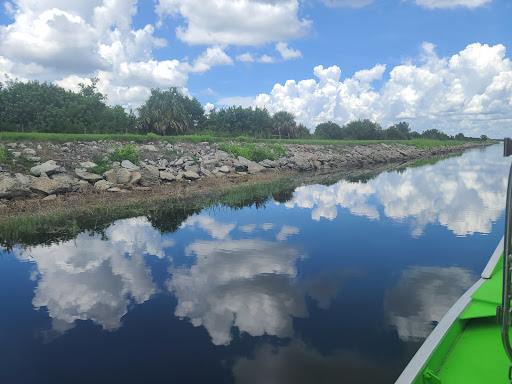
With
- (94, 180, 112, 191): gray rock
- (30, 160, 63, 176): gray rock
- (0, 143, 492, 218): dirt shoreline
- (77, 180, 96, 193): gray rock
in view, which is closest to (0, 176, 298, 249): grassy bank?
(0, 143, 492, 218): dirt shoreline

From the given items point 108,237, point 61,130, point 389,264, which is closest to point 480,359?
point 389,264

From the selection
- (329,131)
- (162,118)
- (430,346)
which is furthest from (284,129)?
(430,346)

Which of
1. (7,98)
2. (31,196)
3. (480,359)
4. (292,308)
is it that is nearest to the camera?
(480,359)

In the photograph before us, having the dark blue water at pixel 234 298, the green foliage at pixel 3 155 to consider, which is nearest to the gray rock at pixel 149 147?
the green foliage at pixel 3 155

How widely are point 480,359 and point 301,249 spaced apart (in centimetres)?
619

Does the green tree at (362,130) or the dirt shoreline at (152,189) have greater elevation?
the green tree at (362,130)

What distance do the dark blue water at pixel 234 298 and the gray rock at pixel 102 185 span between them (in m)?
4.53

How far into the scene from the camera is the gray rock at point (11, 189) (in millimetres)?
13549

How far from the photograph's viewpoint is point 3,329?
5758 mm

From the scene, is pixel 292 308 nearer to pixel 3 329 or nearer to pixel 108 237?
pixel 3 329

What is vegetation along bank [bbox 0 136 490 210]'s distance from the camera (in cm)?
1505

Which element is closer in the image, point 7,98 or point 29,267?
point 29,267

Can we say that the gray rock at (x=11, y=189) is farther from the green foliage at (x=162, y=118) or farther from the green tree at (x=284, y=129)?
the green tree at (x=284, y=129)

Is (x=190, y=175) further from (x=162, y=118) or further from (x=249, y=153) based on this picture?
(x=162, y=118)
